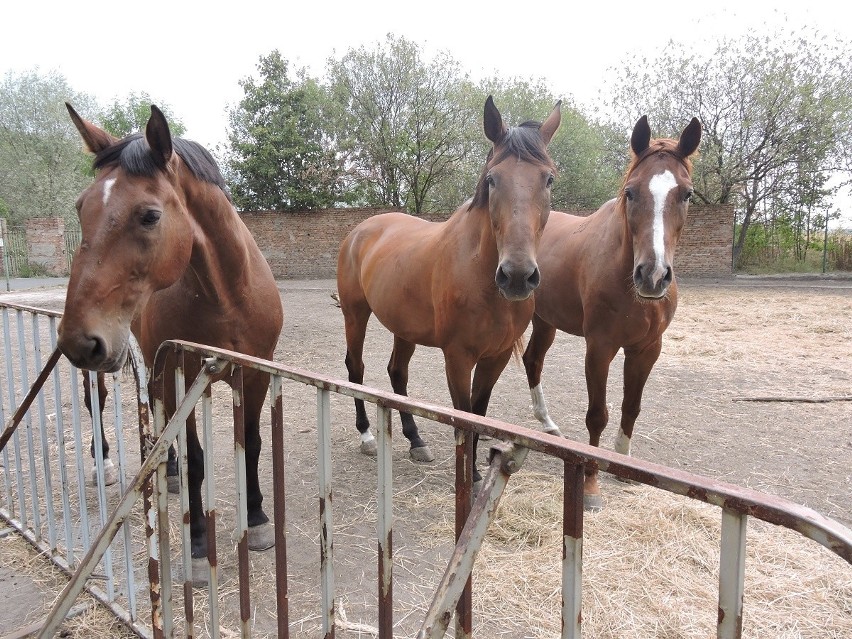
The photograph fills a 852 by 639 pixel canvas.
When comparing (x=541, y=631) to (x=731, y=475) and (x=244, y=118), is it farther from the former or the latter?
(x=244, y=118)

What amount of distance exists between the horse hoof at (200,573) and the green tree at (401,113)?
59.7 feet

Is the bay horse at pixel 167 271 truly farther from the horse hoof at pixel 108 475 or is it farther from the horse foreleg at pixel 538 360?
the horse foreleg at pixel 538 360

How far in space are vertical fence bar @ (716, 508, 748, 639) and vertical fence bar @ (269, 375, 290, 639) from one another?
993 millimetres

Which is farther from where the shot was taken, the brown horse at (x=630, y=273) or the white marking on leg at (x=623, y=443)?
the white marking on leg at (x=623, y=443)

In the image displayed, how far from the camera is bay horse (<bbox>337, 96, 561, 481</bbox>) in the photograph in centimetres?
265

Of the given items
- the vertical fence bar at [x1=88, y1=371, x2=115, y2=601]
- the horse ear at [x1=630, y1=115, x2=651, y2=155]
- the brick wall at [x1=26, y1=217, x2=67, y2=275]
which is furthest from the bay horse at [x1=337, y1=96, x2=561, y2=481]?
the brick wall at [x1=26, y1=217, x2=67, y2=275]

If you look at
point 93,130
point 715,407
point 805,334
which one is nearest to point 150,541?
point 93,130

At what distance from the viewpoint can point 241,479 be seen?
1558 millimetres

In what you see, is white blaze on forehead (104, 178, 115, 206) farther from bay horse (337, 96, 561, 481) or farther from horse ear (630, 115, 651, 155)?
horse ear (630, 115, 651, 155)

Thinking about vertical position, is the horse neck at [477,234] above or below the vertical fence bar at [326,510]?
above

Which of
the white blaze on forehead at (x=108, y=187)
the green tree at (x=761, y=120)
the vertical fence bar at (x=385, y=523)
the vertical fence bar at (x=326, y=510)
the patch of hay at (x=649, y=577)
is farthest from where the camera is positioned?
the green tree at (x=761, y=120)

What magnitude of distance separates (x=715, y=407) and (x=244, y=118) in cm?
2116

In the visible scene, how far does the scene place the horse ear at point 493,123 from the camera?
2967 mm

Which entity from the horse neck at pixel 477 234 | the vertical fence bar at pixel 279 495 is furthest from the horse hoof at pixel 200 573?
the horse neck at pixel 477 234
